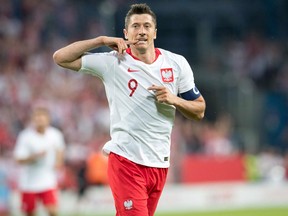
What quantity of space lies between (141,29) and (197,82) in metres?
16.1

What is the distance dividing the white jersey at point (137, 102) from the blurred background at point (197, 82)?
9205 mm

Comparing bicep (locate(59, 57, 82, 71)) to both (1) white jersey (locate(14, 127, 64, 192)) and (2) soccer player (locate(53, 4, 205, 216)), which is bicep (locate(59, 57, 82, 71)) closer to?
(2) soccer player (locate(53, 4, 205, 216))

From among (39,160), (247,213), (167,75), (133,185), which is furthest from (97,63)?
(247,213)

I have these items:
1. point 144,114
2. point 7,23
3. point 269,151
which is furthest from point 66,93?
point 144,114

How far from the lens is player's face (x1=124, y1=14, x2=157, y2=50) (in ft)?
21.4

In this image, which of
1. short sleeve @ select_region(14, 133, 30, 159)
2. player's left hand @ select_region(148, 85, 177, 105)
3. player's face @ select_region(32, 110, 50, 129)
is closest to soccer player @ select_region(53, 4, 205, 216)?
player's left hand @ select_region(148, 85, 177, 105)

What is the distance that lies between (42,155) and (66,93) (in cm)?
690

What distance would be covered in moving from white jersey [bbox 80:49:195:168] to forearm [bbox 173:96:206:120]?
168 mm

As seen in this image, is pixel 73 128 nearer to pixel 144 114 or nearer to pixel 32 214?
pixel 32 214

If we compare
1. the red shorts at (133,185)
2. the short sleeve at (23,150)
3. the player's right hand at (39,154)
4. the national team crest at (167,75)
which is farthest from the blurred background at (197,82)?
the national team crest at (167,75)

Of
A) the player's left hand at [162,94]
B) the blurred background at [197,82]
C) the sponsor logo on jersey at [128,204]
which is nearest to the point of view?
the player's left hand at [162,94]

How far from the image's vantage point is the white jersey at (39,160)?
38.0 feet

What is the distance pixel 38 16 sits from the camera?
20.3 meters

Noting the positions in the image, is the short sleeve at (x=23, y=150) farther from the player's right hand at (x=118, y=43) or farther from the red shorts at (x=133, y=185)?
the player's right hand at (x=118, y=43)
